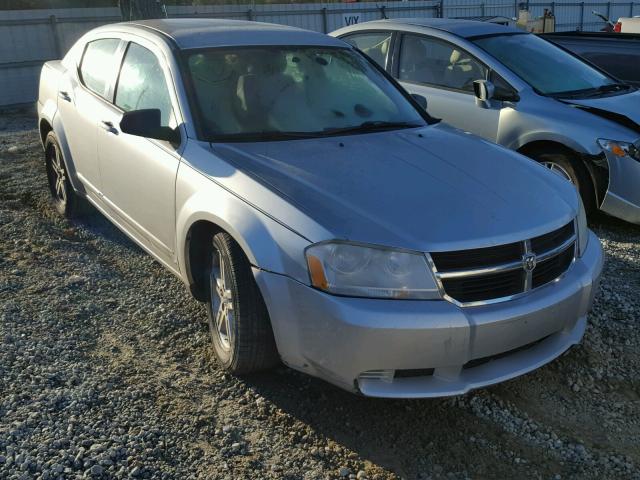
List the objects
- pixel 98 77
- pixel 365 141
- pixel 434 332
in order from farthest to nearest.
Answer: pixel 98 77 < pixel 365 141 < pixel 434 332

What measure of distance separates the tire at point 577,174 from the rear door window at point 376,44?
2.05 meters

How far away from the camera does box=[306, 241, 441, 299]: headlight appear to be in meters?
2.80

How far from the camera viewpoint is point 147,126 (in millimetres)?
3674

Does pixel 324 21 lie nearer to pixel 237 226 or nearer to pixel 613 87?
pixel 613 87

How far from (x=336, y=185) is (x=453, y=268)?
2.30 feet

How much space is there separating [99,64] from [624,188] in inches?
161

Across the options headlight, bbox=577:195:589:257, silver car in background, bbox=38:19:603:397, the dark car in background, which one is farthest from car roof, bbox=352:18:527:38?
headlight, bbox=577:195:589:257

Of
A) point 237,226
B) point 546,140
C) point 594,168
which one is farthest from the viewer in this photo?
point 546,140

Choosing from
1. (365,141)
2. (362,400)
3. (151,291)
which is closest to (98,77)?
(151,291)

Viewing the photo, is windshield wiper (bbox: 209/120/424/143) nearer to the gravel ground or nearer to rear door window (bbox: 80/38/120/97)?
the gravel ground

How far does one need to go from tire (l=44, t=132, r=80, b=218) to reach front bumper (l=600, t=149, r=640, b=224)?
14.2ft

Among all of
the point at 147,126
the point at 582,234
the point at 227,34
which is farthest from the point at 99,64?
the point at 582,234

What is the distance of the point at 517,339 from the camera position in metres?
2.94

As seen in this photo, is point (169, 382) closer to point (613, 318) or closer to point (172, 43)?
point (172, 43)
